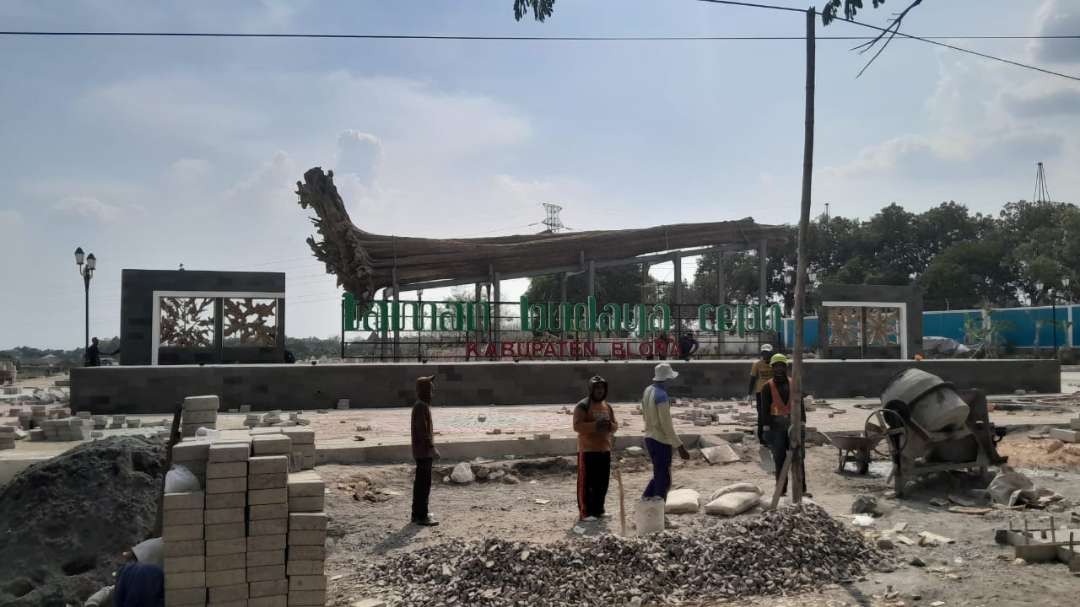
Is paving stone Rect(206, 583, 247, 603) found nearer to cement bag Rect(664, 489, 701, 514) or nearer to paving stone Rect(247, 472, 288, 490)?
paving stone Rect(247, 472, 288, 490)

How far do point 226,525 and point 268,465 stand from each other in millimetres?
461

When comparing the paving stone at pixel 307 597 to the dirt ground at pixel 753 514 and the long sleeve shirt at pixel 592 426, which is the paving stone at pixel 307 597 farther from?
the long sleeve shirt at pixel 592 426

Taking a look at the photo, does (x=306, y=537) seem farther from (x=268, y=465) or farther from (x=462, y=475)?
(x=462, y=475)

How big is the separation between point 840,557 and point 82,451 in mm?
6922

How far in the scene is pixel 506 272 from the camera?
23828 mm

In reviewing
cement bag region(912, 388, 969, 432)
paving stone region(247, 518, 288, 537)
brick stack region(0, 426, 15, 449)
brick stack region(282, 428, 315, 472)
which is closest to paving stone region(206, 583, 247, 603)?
paving stone region(247, 518, 288, 537)

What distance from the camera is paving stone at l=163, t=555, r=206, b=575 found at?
520 cm

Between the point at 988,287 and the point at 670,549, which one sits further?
the point at 988,287

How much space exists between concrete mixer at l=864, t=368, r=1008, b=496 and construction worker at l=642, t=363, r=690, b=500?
2.73 m

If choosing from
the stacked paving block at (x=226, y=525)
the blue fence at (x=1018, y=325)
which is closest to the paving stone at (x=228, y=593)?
the stacked paving block at (x=226, y=525)

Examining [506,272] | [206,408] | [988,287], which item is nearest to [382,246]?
[506,272]

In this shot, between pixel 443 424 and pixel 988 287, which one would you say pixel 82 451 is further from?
pixel 988 287

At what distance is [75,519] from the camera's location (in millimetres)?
7059

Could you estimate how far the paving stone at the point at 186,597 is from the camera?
5160mm
